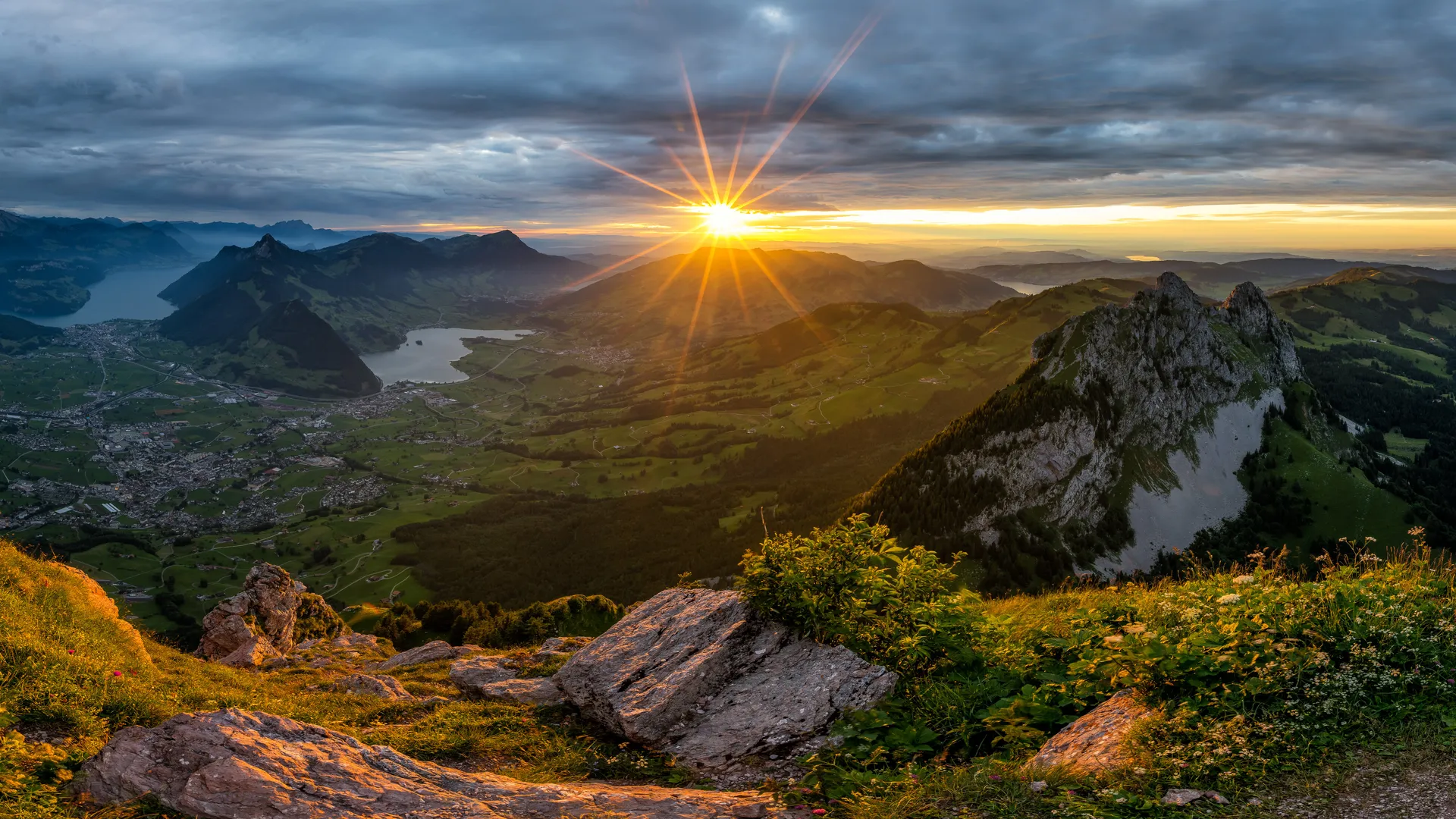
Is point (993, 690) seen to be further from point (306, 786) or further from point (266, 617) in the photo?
point (266, 617)

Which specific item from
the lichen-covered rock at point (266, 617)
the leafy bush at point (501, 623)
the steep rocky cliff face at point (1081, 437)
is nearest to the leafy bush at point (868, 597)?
the lichen-covered rock at point (266, 617)

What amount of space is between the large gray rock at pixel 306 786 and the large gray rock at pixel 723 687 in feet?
5.41

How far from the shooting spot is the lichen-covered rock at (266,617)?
35.1 m

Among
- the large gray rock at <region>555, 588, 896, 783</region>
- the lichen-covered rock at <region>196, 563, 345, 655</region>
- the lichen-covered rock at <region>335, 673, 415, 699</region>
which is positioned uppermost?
the large gray rock at <region>555, 588, 896, 783</region>

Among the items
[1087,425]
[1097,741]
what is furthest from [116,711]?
[1087,425]

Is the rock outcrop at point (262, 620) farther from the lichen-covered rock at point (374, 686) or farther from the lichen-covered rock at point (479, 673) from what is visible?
the lichen-covered rock at point (479, 673)

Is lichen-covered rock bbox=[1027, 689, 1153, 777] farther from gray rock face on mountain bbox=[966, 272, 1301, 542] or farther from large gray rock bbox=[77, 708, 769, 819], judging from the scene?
gray rock face on mountain bbox=[966, 272, 1301, 542]

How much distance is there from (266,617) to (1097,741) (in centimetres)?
4852

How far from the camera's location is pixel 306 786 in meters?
7.78

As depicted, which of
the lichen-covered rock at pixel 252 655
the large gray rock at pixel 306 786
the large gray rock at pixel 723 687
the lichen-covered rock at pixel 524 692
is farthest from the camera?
the lichen-covered rock at pixel 252 655

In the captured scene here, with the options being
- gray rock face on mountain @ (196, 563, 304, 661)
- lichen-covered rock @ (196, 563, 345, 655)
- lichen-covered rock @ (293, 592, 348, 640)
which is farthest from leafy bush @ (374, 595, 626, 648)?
gray rock face on mountain @ (196, 563, 304, 661)

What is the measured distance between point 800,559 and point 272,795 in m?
8.47

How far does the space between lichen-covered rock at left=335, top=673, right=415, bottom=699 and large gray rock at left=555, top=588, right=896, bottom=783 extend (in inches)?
347

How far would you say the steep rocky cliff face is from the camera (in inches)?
4380
